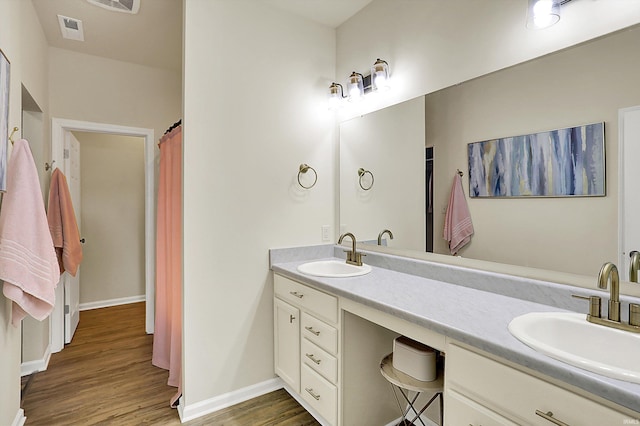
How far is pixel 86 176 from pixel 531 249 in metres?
4.66

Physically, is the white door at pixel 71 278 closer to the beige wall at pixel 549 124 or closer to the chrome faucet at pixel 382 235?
the chrome faucet at pixel 382 235

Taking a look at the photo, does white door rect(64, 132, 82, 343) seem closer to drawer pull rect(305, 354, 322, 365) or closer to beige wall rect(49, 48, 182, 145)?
beige wall rect(49, 48, 182, 145)

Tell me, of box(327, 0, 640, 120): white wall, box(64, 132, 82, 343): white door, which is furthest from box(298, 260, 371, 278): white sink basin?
box(64, 132, 82, 343): white door

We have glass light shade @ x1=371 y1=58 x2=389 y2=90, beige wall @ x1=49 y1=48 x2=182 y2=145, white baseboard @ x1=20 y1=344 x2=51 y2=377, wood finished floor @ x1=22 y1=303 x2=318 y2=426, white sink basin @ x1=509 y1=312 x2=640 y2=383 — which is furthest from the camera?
beige wall @ x1=49 y1=48 x2=182 y2=145

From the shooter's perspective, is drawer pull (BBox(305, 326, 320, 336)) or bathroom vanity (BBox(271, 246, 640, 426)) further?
drawer pull (BBox(305, 326, 320, 336))

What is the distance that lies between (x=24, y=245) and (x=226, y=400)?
4.75ft

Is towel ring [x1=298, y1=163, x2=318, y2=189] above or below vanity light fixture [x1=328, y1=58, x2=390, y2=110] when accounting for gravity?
below

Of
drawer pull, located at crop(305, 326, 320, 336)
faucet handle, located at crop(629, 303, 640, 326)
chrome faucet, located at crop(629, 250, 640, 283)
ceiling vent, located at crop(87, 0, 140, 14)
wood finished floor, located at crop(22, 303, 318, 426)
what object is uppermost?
ceiling vent, located at crop(87, 0, 140, 14)

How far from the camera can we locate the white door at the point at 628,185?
46.2 inches

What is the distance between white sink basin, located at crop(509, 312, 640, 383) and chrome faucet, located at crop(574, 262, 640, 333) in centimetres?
2

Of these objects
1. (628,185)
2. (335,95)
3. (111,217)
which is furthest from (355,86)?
(111,217)

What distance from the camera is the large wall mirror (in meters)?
1.24

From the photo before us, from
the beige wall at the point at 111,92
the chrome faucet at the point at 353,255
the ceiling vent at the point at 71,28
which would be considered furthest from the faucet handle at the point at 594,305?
the beige wall at the point at 111,92

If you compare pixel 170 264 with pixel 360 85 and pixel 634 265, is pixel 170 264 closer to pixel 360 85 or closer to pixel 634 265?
pixel 360 85
